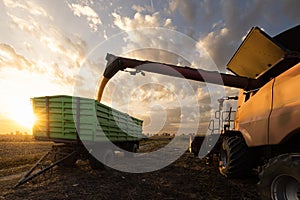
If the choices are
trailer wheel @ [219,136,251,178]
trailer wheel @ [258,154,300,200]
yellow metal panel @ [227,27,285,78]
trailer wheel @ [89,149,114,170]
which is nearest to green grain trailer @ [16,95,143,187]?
trailer wheel @ [89,149,114,170]

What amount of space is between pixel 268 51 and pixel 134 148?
11052 mm

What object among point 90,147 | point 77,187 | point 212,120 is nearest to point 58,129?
point 90,147

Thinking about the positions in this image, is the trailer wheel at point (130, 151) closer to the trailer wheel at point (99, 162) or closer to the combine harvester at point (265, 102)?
the trailer wheel at point (99, 162)

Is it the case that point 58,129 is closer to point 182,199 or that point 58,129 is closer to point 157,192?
point 157,192

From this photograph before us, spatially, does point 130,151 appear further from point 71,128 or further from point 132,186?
point 132,186

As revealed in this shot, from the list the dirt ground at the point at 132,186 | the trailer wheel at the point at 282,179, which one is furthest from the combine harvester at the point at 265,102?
the dirt ground at the point at 132,186

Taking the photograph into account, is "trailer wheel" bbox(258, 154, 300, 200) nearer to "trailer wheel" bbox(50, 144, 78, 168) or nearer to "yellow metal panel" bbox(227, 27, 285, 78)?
"yellow metal panel" bbox(227, 27, 285, 78)

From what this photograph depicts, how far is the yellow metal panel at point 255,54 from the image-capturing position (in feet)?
16.3

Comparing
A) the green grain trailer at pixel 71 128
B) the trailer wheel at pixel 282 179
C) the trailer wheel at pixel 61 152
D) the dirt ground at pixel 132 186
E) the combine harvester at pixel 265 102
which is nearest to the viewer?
the trailer wheel at pixel 282 179

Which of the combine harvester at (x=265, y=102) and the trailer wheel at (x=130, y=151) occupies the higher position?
the combine harvester at (x=265, y=102)

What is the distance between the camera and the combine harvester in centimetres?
331

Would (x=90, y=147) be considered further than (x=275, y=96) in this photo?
Yes

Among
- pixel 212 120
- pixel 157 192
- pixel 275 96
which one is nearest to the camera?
pixel 275 96

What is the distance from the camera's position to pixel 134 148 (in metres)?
14.8
